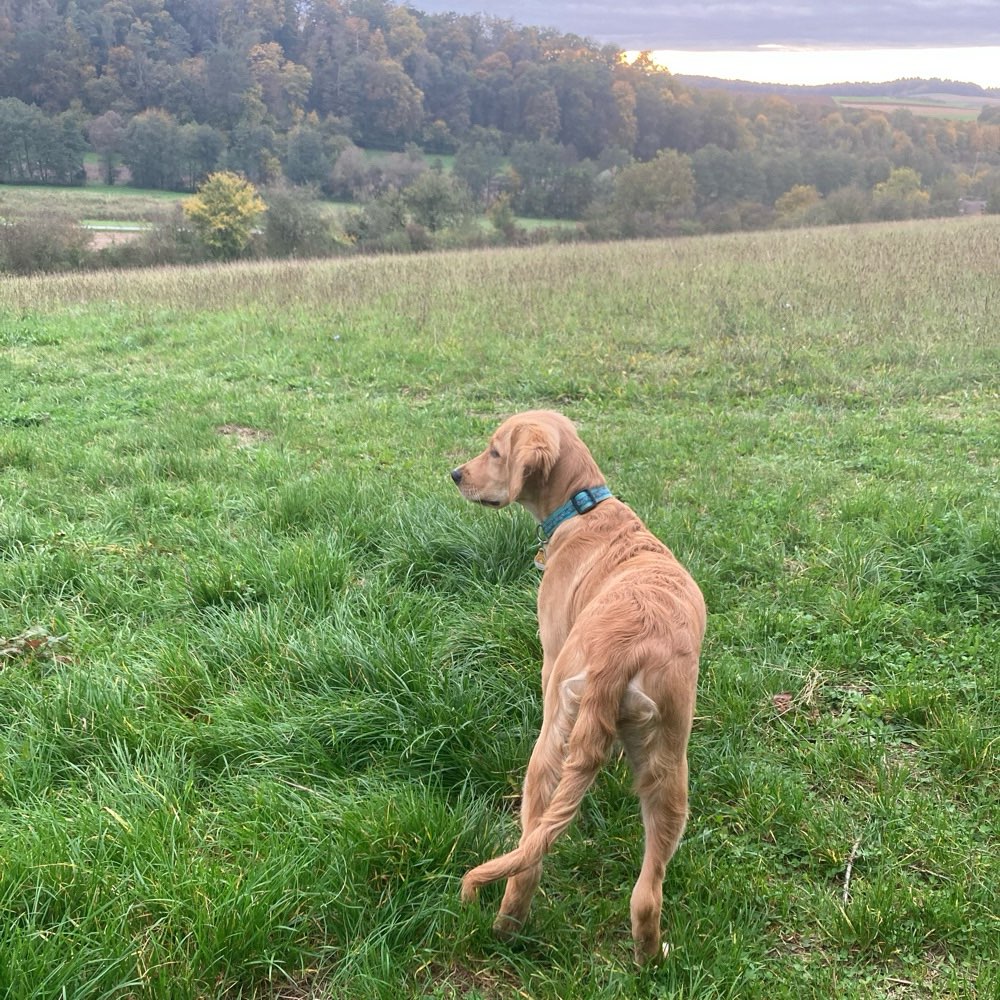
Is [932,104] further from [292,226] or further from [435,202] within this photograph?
A: [292,226]

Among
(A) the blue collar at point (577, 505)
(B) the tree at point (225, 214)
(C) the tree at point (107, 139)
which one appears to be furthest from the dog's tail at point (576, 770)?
(C) the tree at point (107, 139)

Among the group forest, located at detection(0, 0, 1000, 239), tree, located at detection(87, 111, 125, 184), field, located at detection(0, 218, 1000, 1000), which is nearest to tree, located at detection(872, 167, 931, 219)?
forest, located at detection(0, 0, 1000, 239)

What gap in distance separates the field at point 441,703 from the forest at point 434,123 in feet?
117

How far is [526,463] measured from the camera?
121 inches

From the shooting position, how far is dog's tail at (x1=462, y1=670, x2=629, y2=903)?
1877 millimetres

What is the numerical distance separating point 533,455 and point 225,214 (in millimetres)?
40099

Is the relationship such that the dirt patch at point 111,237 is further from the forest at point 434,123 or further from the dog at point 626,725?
the dog at point 626,725

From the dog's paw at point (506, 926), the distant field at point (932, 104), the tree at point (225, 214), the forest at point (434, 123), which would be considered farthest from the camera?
the distant field at point (932, 104)

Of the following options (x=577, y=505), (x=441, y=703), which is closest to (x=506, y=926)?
(x=441, y=703)

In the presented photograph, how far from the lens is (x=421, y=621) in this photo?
3455 millimetres

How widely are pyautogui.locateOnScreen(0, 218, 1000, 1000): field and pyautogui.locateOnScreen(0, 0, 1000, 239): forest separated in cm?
3575

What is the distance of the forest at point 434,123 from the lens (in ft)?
144

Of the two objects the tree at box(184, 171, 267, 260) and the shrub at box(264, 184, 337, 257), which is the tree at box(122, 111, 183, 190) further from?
the shrub at box(264, 184, 337, 257)

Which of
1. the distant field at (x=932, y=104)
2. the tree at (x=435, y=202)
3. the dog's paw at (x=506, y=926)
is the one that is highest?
the distant field at (x=932, y=104)
